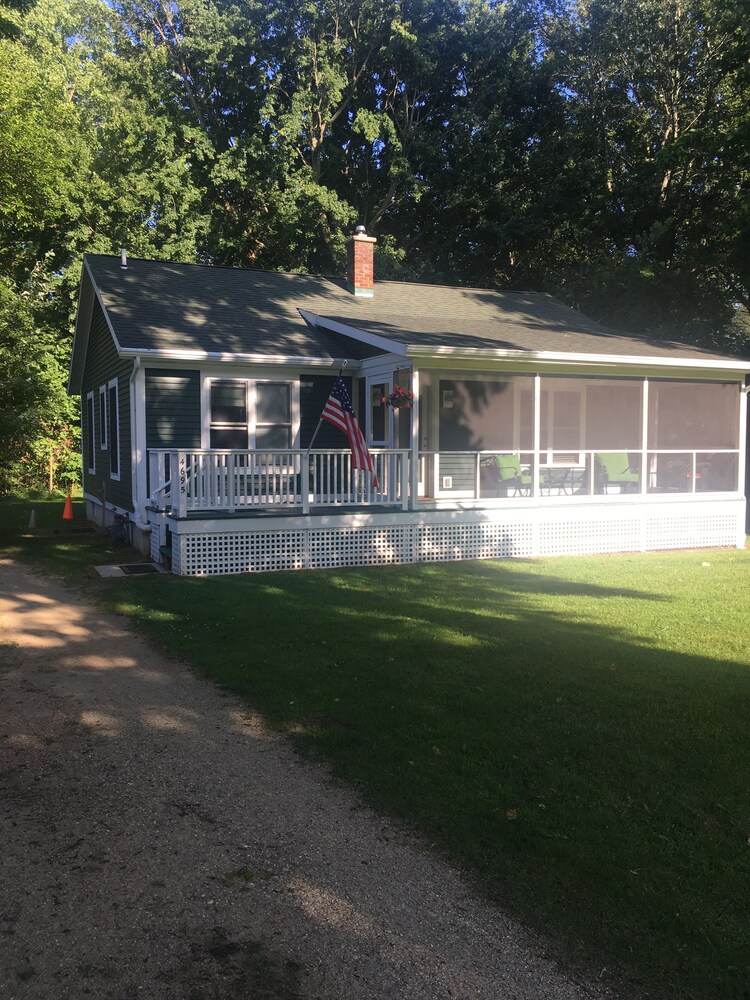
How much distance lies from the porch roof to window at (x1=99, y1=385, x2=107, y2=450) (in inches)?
101

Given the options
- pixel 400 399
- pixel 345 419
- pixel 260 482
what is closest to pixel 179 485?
pixel 260 482

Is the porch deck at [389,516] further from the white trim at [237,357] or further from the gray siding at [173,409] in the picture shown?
the white trim at [237,357]

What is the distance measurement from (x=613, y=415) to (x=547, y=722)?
13.4m

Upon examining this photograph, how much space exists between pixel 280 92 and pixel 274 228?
5.89m

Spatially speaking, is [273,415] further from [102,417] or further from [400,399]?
[102,417]

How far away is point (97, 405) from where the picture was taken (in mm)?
17875

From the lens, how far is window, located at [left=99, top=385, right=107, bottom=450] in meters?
16.8

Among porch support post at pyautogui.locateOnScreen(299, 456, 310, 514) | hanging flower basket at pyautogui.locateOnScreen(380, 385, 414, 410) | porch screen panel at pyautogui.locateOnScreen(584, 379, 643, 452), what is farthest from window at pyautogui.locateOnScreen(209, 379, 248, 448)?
porch screen panel at pyautogui.locateOnScreen(584, 379, 643, 452)

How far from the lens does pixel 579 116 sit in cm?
2795

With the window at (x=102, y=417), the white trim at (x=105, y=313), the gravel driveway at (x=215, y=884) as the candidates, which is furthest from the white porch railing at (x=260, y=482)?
the gravel driveway at (x=215, y=884)

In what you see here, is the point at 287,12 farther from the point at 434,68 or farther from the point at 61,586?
the point at 61,586

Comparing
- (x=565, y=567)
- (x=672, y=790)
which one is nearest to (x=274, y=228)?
(x=565, y=567)

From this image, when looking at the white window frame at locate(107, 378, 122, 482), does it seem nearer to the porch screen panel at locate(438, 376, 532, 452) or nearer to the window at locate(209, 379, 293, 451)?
the window at locate(209, 379, 293, 451)

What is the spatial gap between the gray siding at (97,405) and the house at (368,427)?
0.11 metres
